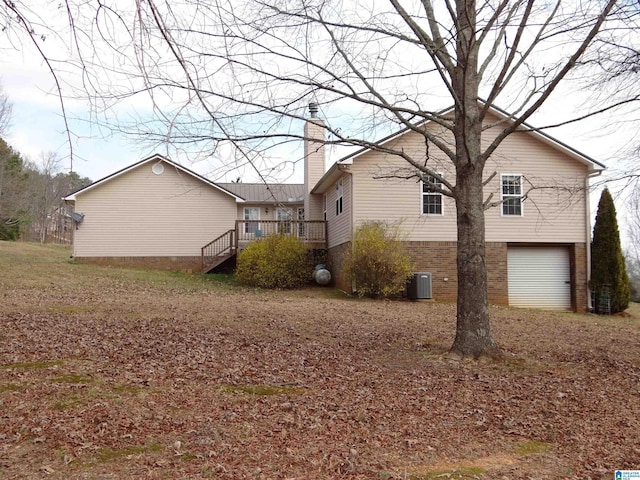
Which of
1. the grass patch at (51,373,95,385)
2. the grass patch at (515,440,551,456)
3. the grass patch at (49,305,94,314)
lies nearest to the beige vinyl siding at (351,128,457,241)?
the grass patch at (49,305,94,314)

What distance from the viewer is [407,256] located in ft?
56.8

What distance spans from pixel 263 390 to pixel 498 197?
14.1 metres

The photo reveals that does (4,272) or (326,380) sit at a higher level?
(4,272)

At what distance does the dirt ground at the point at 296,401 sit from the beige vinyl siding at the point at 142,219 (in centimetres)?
1446

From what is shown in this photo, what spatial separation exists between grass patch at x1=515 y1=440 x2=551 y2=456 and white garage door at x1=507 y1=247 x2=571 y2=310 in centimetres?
1446

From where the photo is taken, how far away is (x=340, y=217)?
1962cm

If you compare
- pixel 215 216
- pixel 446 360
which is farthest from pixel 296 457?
pixel 215 216

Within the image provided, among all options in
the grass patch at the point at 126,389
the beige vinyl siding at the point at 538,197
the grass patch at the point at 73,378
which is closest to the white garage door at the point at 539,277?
the beige vinyl siding at the point at 538,197

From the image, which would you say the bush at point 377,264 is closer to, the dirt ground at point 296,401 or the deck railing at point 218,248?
the dirt ground at point 296,401

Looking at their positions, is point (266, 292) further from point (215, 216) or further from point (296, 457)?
point (296, 457)

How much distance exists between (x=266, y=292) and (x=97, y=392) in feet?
44.2

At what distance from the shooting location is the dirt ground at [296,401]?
168 inches

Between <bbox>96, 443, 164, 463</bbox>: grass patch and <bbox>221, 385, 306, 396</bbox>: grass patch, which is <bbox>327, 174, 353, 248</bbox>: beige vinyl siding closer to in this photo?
<bbox>221, 385, 306, 396</bbox>: grass patch

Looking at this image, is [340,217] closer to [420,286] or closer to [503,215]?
[420,286]
